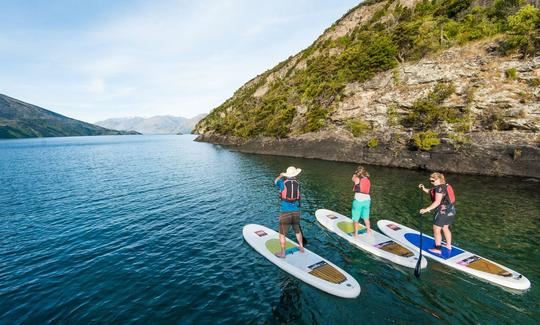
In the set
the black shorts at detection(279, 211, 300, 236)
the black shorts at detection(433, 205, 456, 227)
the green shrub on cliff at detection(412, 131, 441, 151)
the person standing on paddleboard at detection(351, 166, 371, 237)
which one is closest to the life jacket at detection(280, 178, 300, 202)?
the black shorts at detection(279, 211, 300, 236)

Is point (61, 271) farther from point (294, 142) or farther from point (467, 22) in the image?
point (467, 22)

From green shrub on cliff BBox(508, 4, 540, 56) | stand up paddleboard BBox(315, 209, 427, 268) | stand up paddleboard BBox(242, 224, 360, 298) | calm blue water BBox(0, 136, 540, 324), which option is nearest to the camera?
calm blue water BBox(0, 136, 540, 324)

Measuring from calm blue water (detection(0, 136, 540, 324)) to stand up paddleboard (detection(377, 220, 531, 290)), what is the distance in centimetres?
33

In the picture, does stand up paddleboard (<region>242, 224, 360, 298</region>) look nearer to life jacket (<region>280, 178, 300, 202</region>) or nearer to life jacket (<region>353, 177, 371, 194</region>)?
life jacket (<region>280, 178, 300, 202</region>)

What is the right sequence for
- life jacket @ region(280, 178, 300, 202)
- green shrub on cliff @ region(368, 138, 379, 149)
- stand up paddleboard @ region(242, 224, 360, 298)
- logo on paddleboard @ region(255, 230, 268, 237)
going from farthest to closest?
green shrub on cliff @ region(368, 138, 379, 149), logo on paddleboard @ region(255, 230, 268, 237), life jacket @ region(280, 178, 300, 202), stand up paddleboard @ region(242, 224, 360, 298)

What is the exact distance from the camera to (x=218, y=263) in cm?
1195

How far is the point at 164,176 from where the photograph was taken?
35.8m

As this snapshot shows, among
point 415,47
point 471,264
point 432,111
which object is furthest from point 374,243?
point 415,47

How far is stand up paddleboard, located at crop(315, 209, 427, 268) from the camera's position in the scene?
11.2 meters

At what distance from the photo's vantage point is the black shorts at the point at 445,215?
34.5ft

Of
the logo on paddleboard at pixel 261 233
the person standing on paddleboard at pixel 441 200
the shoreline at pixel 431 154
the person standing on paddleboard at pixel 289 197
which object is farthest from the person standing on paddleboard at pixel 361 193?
the shoreline at pixel 431 154

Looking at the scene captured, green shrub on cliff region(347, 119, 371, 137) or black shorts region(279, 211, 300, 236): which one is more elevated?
green shrub on cliff region(347, 119, 371, 137)

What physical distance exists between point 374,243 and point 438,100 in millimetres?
33117

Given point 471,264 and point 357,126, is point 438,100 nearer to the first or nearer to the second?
point 357,126
